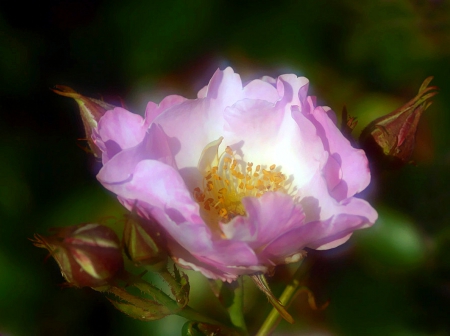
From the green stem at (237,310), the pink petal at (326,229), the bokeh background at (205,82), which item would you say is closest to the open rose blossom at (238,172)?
the pink petal at (326,229)

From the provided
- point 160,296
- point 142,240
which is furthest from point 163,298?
point 142,240

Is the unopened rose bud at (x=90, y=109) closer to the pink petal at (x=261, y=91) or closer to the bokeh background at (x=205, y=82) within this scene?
the pink petal at (x=261, y=91)

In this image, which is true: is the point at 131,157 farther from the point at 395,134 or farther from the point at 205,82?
the point at 205,82

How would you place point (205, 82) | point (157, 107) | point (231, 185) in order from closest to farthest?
point (157, 107) → point (231, 185) → point (205, 82)

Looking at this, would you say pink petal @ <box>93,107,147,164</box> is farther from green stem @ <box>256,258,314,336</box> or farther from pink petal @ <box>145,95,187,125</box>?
green stem @ <box>256,258,314,336</box>

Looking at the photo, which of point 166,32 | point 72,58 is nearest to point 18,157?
point 72,58
